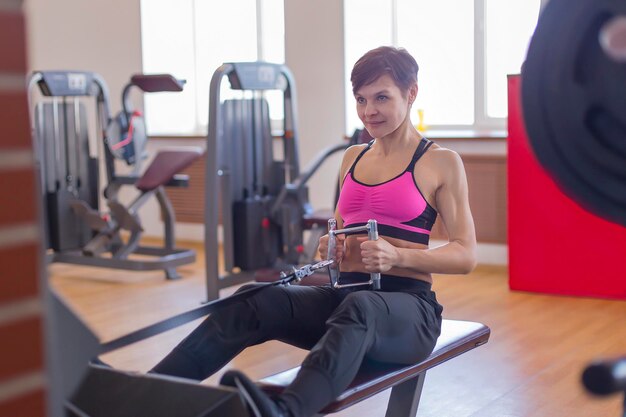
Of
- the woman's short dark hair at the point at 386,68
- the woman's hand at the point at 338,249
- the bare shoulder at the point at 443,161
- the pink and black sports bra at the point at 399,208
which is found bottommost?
the woman's hand at the point at 338,249

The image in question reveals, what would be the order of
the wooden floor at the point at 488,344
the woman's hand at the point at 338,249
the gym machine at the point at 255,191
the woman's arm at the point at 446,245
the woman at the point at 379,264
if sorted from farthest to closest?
the gym machine at the point at 255,191
the wooden floor at the point at 488,344
the woman's hand at the point at 338,249
the woman's arm at the point at 446,245
the woman at the point at 379,264

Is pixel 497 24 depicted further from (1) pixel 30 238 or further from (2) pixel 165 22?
(1) pixel 30 238

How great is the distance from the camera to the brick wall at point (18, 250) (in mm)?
708

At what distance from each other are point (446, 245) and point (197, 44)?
4675 millimetres

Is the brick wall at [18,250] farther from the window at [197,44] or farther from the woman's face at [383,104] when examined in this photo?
the window at [197,44]

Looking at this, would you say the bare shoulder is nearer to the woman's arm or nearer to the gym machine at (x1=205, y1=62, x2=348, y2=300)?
the woman's arm

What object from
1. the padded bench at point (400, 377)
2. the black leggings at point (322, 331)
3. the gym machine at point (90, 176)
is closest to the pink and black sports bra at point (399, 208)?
the black leggings at point (322, 331)

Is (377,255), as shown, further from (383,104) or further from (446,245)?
(383,104)

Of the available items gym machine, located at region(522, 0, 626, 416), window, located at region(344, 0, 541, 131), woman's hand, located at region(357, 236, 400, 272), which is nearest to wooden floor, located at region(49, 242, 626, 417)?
woman's hand, located at region(357, 236, 400, 272)

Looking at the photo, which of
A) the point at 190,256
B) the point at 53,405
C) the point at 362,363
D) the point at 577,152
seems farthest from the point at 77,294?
the point at 577,152

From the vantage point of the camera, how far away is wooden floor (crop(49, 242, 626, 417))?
2709 millimetres

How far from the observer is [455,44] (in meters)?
5.14

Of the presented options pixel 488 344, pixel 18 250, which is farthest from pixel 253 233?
pixel 18 250

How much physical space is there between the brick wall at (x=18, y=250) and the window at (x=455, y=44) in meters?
4.38
